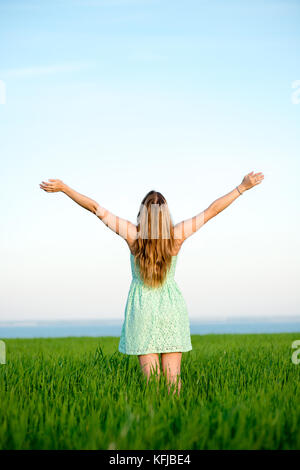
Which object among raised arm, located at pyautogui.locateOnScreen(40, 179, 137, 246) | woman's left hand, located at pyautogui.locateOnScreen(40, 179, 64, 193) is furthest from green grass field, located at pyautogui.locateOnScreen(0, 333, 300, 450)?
woman's left hand, located at pyautogui.locateOnScreen(40, 179, 64, 193)

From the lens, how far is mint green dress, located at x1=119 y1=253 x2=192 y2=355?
178 inches

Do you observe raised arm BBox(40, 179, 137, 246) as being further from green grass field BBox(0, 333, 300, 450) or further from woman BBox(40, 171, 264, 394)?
green grass field BBox(0, 333, 300, 450)

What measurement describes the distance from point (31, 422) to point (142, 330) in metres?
1.37

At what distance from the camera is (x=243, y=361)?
23.5 feet

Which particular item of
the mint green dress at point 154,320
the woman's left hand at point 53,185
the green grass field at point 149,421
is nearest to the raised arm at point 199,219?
the mint green dress at point 154,320

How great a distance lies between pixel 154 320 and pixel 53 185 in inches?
65.6

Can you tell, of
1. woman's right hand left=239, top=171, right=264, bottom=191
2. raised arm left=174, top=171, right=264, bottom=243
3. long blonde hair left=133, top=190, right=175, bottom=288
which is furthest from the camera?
woman's right hand left=239, top=171, right=264, bottom=191

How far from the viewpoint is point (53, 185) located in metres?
4.54

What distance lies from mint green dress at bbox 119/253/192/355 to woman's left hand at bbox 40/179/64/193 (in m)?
1.01

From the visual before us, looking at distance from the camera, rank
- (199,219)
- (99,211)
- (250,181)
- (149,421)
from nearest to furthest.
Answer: (149,421) < (99,211) < (199,219) < (250,181)

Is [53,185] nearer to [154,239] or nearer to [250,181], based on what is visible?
[154,239]

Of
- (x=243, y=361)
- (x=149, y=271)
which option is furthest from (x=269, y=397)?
(x=243, y=361)

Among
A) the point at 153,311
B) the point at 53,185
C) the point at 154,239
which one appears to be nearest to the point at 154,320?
→ the point at 153,311
